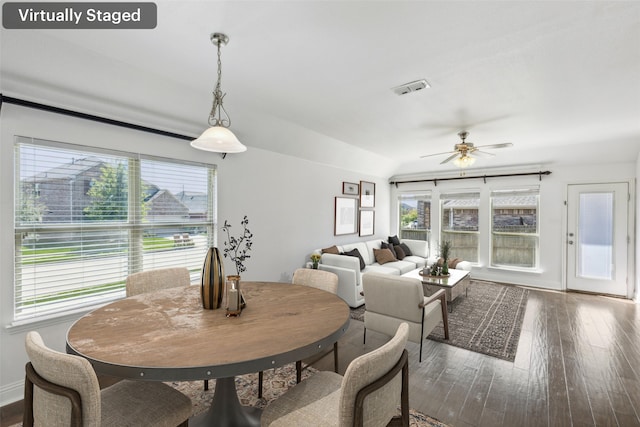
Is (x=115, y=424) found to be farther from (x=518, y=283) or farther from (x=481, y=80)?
(x=518, y=283)

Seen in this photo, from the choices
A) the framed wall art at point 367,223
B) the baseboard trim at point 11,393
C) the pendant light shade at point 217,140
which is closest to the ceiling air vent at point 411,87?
the pendant light shade at point 217,140

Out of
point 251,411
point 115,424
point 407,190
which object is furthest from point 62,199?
point 407,190

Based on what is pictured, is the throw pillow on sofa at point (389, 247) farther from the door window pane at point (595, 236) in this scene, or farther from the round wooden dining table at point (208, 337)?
the round wooden dining table at point (208, 337)

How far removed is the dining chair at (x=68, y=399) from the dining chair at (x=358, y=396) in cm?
54

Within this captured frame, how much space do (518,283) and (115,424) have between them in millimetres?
6677

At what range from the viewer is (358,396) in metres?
1.00

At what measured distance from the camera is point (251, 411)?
75.4 inches

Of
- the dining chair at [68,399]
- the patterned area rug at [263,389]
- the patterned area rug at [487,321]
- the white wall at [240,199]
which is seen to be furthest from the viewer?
the patterned area rug at [487,321]

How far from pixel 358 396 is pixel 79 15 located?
8.76 feet

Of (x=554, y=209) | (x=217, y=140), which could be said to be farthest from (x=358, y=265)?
(x=554, y=209)

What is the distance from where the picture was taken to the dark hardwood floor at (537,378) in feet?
6.53

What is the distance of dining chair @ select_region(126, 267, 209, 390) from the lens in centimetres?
215

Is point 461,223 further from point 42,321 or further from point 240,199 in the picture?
point 42,321

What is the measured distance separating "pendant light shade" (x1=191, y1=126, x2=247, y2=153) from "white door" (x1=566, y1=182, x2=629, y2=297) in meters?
6.32
